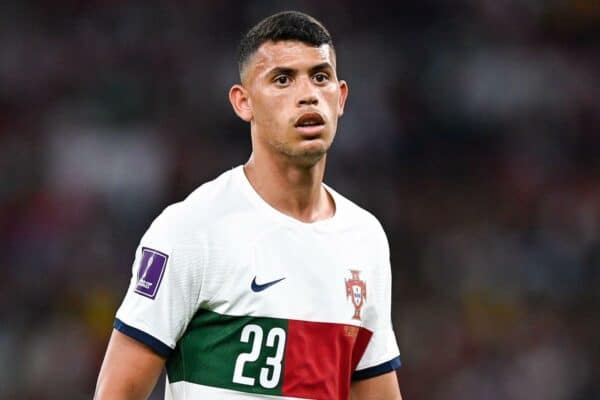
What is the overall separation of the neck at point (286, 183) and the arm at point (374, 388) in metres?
0.57

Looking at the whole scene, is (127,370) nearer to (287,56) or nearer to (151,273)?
(151,273)

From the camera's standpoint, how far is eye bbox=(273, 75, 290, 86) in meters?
3.46

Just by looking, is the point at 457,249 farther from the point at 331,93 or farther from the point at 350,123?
the point at 331,93

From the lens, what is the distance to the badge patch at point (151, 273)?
3287mm

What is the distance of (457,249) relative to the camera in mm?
9383

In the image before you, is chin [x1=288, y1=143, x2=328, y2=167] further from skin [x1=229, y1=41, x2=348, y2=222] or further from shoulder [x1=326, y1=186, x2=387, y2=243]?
shoulder [x1=326, y1=186, x2=387, y2=243]

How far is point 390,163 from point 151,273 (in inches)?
265

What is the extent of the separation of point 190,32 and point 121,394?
24.7 ft

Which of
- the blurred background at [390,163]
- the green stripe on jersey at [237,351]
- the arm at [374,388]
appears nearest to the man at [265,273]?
the green stripe on jersey at [237,351]

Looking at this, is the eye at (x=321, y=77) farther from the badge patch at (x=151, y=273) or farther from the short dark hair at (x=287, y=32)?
the badge patch at (x=151, y=273)

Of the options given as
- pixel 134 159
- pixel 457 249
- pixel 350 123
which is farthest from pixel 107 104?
pixel 457 249

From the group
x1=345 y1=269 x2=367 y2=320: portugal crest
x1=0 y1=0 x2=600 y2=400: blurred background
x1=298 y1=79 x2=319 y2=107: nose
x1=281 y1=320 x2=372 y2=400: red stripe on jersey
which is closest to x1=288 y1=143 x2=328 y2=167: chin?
x1=298 y1=79 x2=319 y2=107: nose

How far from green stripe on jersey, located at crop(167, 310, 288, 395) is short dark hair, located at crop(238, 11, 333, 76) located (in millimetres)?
819

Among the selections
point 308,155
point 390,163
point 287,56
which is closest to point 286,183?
point 308,155
